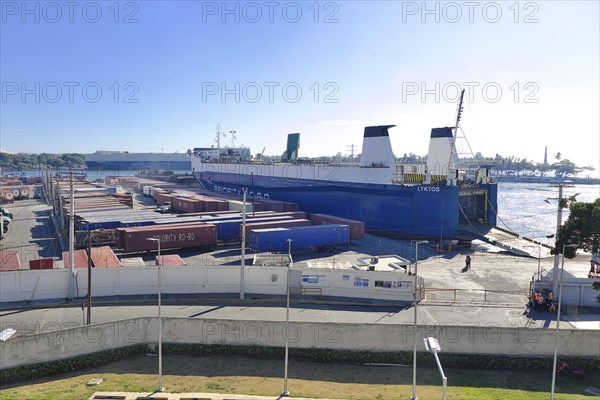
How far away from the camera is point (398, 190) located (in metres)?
43.0

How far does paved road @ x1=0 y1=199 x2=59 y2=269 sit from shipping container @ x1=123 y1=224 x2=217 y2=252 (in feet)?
23.3

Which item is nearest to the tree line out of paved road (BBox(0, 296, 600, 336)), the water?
the water

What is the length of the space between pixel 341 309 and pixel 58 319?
45.9ft

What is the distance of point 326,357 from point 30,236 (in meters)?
36.8

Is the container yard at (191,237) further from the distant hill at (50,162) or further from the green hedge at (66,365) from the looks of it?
the distant hill at (50,162)

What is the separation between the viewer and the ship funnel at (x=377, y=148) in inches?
1826

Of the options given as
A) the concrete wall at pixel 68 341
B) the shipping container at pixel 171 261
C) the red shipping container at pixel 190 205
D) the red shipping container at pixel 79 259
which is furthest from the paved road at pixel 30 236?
the concrete wall at pixel 68 341

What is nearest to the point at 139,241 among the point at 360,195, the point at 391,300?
the point at 391,300

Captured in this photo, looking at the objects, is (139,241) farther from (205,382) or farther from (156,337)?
(205,382)

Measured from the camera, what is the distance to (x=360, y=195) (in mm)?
46781

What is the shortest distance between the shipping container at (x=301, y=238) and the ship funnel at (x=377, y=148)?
1449 centimetres

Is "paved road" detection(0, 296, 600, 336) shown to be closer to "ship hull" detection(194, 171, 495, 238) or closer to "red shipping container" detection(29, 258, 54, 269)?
"red shipping container" detection(29, 258, 54, 269)

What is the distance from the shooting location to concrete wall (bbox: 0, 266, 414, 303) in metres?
23.0
